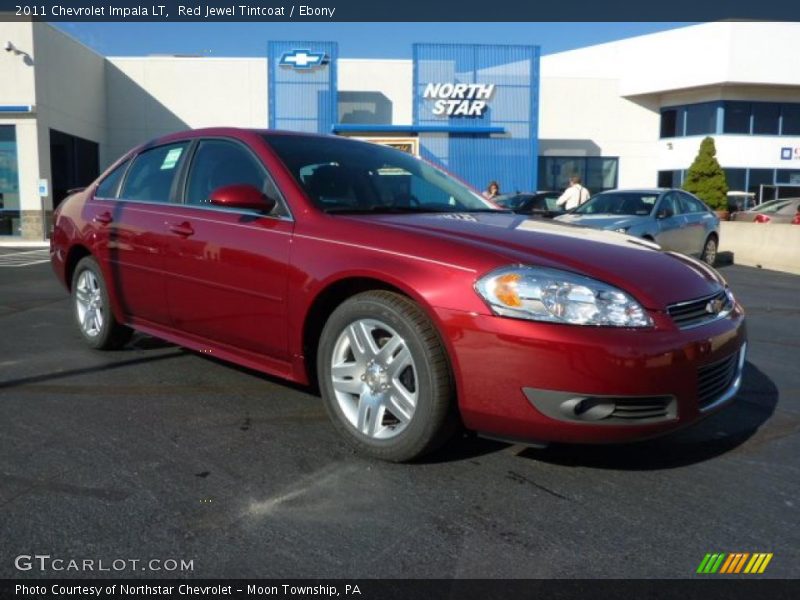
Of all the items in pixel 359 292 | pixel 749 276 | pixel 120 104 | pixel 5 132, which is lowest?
pixel 749 276

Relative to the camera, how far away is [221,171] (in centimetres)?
414

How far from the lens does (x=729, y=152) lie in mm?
30703

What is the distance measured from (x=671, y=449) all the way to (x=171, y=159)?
340 cm

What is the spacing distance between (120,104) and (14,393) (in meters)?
26.7

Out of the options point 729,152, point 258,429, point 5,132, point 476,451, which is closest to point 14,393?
point 258,429

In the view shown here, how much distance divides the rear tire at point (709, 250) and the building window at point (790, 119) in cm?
2290

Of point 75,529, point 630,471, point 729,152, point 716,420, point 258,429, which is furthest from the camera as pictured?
point 729,152

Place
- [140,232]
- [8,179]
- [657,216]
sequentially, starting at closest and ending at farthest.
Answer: [140,232] < [657,216] < [8,179]

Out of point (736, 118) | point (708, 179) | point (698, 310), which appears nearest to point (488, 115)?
point (708, 179)

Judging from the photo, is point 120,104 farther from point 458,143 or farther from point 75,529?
point 75,529

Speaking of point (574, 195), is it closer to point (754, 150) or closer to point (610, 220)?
point (610, 220)

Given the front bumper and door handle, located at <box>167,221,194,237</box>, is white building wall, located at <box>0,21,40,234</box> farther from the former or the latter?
the front bumper

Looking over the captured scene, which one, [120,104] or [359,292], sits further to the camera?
[120,104]

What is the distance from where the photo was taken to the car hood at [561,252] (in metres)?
2.89
